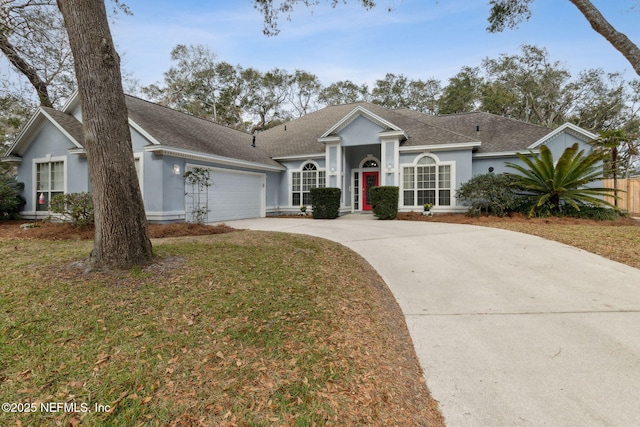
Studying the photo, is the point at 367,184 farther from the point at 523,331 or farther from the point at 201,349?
the point at 201,349

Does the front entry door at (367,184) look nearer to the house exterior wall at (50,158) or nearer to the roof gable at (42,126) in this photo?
the house exterior wall at (50,158)

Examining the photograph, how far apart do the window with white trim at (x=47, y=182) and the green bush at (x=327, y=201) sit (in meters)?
9.97

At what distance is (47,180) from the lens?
12211 mm

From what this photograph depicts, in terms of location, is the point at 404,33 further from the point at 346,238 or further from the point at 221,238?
the point at 221,238

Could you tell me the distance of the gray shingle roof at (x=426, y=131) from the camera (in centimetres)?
1337

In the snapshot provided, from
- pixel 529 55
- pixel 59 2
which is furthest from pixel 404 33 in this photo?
pixel 529 55

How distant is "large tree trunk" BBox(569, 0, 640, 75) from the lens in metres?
7.75

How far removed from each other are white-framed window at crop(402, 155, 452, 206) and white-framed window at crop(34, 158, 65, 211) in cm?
1400

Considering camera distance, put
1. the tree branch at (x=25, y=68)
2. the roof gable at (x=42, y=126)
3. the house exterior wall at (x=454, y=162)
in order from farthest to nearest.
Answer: the tree branch at (x=25, y=68), the house exterior wall at (x=454, y=162), the roof gable at (x=42, y=126)

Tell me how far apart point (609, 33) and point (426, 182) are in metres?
7.14

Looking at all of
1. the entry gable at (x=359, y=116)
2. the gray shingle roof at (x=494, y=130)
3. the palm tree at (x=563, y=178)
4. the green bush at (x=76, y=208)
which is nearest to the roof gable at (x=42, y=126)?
the green bush at (x=76, y=208)

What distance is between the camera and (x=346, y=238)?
812cm

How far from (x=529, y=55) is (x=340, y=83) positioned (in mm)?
16782

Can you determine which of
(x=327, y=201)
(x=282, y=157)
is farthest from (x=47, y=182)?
(x=327, y=201)
